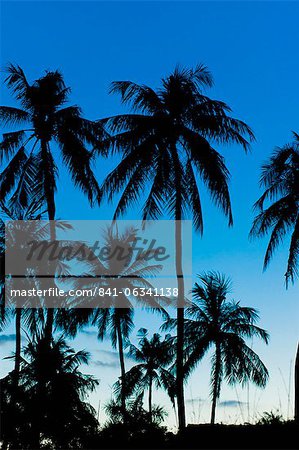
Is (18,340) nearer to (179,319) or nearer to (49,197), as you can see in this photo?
(49,197)

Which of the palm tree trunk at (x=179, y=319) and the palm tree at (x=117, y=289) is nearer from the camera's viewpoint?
the palm tree trunk at (x=179, y=319)

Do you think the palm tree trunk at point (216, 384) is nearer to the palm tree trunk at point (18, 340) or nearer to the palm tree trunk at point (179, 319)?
the palm tree trunk at point (18, 340)

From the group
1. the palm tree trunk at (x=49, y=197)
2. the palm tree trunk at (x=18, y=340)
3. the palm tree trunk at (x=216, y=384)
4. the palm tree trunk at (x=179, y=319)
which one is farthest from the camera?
the palm tree trunk at (x=216, y=384)

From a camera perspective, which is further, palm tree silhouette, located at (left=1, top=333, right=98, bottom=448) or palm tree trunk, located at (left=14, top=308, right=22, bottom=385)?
palm tree trunk, located at (left=14, top=308, right=22, bottom=385)

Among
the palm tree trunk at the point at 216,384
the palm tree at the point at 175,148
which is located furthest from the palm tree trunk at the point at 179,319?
the palm tree trunk at the point at 216,384

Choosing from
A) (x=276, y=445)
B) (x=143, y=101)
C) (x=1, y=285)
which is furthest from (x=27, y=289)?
(x=276, y=445)

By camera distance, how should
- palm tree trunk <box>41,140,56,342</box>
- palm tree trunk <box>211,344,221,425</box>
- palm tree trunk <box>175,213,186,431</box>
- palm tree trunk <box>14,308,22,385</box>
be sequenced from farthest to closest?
palm tree trunk <box>211,344,221,425</box>
palm tree trunk <box>14,308,22,385</box>
palm tree trunk <box>41,140,56,342</box>
palm tree trunk <box>175,213,186,431</box>

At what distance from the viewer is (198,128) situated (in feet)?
81.7

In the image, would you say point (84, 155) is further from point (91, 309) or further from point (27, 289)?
point (91, 309)

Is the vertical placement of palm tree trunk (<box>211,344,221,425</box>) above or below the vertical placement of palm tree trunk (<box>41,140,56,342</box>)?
below

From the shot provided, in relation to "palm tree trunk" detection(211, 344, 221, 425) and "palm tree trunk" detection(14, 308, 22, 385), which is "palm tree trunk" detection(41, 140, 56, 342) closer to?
"palm tree trunk" detection(14, 308, 22, 385)

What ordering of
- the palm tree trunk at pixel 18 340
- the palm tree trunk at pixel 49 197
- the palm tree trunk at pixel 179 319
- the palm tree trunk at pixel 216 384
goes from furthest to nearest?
the palm tree trunk at pixel 216 384 < the palm tree trunk at pixel 18 340 < the palm tree trunk at pixel 49 197 < the palm tree trunk at pixel 179 319

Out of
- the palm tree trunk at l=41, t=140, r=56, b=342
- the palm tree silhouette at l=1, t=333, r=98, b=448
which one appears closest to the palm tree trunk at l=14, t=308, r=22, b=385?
the palm tree silhouette at l=1, t=333, r=98, b=448

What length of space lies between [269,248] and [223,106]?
647 cm
